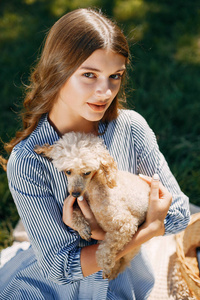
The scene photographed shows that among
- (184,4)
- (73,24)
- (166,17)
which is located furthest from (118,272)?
(184,4)

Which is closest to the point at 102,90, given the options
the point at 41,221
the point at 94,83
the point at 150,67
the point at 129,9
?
the point at 94,83

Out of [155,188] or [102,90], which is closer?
[102,90]

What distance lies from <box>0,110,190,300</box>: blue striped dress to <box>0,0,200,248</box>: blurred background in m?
0.80

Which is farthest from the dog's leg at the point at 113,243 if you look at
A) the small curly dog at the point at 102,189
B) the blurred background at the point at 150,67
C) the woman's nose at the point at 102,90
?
the blurred background at the point at 150,67

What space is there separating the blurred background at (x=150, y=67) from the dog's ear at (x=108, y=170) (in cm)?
115

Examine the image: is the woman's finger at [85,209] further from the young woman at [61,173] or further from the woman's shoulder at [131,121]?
the woman's shoulder at [131,121]

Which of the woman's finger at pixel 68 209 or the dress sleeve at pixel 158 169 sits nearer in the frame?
the woman's finger at pixel 68 209

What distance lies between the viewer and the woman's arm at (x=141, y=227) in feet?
5.24

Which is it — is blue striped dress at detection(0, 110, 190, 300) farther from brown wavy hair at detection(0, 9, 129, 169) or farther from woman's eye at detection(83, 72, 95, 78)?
woman's eye at detection(83, 72, 95, 78)

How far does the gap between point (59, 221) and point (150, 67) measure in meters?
3.25

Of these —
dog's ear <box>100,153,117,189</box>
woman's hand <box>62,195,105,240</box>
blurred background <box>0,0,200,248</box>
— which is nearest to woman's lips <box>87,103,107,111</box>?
dog's ear <box>100,153,117,189</box>

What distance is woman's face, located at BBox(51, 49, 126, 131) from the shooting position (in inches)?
59.4

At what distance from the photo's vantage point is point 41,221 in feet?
5.16

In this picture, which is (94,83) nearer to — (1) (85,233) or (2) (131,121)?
(2) (131,121)
